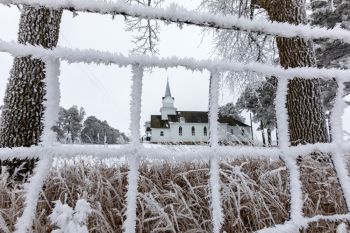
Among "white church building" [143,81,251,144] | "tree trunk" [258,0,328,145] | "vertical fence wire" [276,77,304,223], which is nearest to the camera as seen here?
"vertical fence wire" [276,77,304,223]

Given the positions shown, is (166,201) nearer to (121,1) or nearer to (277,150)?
(277,150)

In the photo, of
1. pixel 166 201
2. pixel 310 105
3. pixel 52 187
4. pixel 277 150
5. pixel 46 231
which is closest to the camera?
pixel 277 150

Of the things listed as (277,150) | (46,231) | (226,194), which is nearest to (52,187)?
(46,231)

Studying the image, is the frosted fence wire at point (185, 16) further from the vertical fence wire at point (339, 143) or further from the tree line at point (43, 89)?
the tree line at point (43, 89)

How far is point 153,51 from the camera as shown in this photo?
8.65 m

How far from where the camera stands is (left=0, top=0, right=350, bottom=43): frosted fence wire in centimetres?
114

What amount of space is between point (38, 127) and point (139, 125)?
3000mm

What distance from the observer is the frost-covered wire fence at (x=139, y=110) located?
109 centimetres

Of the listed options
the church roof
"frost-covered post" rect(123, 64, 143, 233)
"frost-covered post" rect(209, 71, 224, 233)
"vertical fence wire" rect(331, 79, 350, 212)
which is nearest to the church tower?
the church roof

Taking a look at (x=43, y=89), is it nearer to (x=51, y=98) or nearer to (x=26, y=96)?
(x=26, y=96)

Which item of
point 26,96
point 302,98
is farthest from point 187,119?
point 26,96

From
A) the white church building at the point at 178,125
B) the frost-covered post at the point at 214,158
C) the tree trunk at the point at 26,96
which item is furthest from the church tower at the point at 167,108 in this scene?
the frost-covered post at the point at 214,158

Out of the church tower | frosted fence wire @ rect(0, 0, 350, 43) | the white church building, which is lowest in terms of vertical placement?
frosted fence wire @ rect(0, 0, 350, 43)

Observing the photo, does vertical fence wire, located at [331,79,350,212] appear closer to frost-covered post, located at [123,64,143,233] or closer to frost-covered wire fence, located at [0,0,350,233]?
frost-covered wire fence, located at [0,0,350,233]
